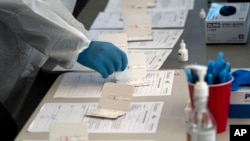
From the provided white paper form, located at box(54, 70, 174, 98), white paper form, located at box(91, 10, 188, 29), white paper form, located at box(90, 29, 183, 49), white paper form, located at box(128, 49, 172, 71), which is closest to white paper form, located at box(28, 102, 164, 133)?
white paper form, located at box(54, 70, 174, 98)

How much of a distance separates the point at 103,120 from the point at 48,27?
358 millimetres

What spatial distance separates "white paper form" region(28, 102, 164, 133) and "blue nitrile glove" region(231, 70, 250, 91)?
0.62ft

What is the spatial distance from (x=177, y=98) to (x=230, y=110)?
0.17 metres

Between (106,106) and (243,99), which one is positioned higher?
(243,99)

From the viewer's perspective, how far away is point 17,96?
173 centimetres

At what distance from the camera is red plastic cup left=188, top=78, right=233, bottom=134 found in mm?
1065

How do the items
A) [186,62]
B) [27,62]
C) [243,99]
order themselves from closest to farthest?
1. [243,99]
2. [186,62]
3. [27,62]

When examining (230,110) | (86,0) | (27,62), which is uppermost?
(230,110)

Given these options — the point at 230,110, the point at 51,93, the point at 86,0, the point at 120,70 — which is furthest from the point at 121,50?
the point at 86,0

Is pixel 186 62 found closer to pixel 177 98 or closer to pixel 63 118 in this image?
pixel 177 98

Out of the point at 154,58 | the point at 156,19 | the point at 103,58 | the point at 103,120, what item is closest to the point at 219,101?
the point at 103,120

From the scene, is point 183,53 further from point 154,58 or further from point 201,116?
point 201,116

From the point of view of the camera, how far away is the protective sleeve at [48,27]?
1419mm

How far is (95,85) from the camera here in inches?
56.6
